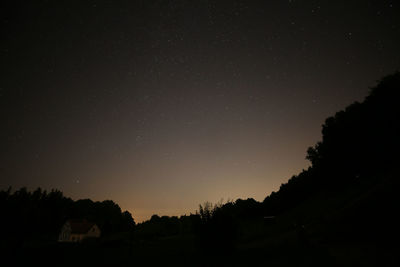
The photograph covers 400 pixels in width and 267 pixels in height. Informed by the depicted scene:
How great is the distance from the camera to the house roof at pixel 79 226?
7031 centimetres

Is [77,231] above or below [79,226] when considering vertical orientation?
below

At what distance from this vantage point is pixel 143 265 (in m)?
14.5

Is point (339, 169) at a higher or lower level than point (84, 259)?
higher

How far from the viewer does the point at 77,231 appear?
7025cm

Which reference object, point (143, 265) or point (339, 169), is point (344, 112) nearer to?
point (339, 169)

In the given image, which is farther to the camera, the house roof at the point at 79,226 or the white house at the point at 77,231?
the house roof at the point at 79,226

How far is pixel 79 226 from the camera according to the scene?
72750mm

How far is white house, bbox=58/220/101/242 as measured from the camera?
69.2m

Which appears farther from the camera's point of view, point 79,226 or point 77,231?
point 79,226

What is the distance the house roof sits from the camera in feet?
231

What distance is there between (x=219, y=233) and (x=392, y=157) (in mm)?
39116

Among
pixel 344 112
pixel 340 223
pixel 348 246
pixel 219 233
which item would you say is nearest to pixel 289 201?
pixel 344 112

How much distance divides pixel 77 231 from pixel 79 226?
8.68 feet

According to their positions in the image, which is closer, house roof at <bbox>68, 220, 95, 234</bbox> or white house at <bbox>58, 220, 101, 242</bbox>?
white house at <bbox>58, 220, 101, 242</bbox>
